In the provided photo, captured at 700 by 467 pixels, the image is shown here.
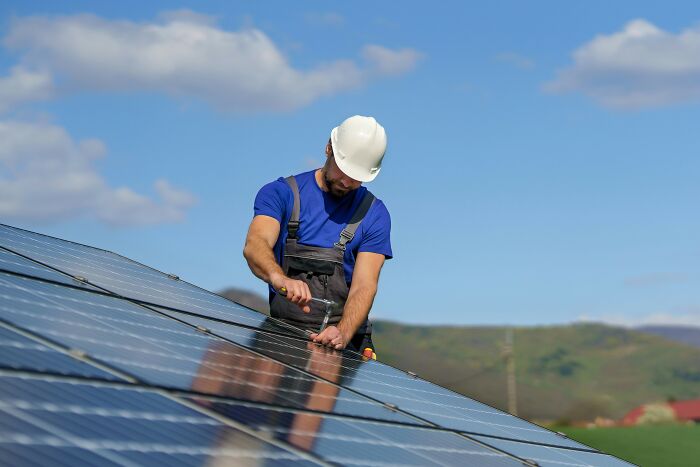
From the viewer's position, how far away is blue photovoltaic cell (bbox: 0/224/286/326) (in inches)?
312

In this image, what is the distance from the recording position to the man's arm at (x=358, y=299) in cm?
860

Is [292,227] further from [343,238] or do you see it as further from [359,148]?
[359,148]

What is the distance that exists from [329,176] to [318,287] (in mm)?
862

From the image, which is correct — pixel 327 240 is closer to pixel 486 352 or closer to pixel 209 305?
pixel 209 305

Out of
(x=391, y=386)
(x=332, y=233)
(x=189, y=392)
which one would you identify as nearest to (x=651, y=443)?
(x=332, y=233)

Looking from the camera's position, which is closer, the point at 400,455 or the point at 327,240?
the point at 400,455

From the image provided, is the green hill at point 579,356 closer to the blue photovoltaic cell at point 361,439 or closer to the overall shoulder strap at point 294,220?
the overall shoulder strap at point 294,220

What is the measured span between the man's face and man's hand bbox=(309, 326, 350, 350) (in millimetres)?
1175

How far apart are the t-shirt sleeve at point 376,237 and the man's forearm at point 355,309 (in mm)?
337

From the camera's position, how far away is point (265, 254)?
28.5 feet

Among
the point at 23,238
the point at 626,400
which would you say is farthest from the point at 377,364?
the point at 626,400

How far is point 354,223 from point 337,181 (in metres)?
0.38

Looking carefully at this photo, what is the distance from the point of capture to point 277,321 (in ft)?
29.6

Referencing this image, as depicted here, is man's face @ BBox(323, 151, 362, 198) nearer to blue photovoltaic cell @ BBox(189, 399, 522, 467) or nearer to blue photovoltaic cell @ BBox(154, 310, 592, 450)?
blue photovoltaic cell @ BBox(154, 310, 592, 450)
